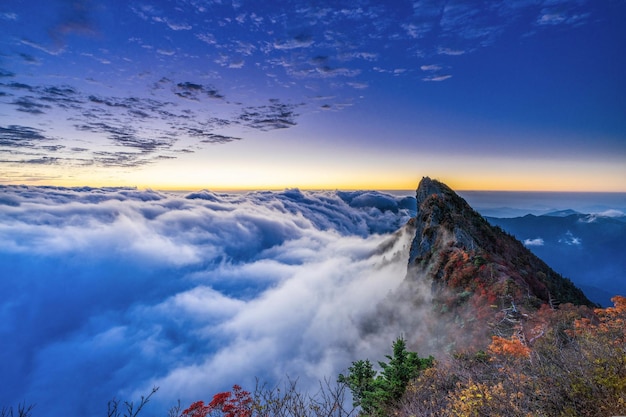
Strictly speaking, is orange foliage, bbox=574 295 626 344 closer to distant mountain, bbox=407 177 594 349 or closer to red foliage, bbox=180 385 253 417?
distant mountain, bbox=407 177 594 349

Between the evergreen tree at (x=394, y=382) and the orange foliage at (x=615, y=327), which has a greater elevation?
the orange foliage at (x=615, y=327)

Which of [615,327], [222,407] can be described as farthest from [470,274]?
[222,407]

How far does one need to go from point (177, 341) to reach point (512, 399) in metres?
210

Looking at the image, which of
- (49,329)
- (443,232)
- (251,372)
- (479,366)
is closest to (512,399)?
(479,366)

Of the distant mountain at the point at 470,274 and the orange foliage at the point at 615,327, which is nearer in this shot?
the orange foliage at the point at 615,327

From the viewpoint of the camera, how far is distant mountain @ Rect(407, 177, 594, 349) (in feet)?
99.1

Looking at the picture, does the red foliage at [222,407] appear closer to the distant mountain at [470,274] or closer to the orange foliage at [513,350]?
the orange foliage at [513,350]

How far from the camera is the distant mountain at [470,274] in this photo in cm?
3020

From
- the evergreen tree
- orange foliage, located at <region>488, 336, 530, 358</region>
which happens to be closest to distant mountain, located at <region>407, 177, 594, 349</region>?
orange foliage, located at <region>488, 336, 530, 358</region>

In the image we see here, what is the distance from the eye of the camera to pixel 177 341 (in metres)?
180

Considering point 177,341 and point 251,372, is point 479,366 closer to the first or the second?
point 251,372

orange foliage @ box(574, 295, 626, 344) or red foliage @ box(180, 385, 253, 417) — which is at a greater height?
orange foliage @ box(574, 295, 626, 344)

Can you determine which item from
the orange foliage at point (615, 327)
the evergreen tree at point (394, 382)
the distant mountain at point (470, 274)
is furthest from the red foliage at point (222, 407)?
the distant mountain at point (470, 274)

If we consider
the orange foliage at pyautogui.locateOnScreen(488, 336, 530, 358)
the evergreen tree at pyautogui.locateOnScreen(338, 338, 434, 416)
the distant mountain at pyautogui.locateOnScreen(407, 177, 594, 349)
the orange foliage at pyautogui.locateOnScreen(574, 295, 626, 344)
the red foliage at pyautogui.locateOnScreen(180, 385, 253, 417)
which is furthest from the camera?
the distant mountain at pyautogui.locateOnScreen(407, 177, 594, 349)
